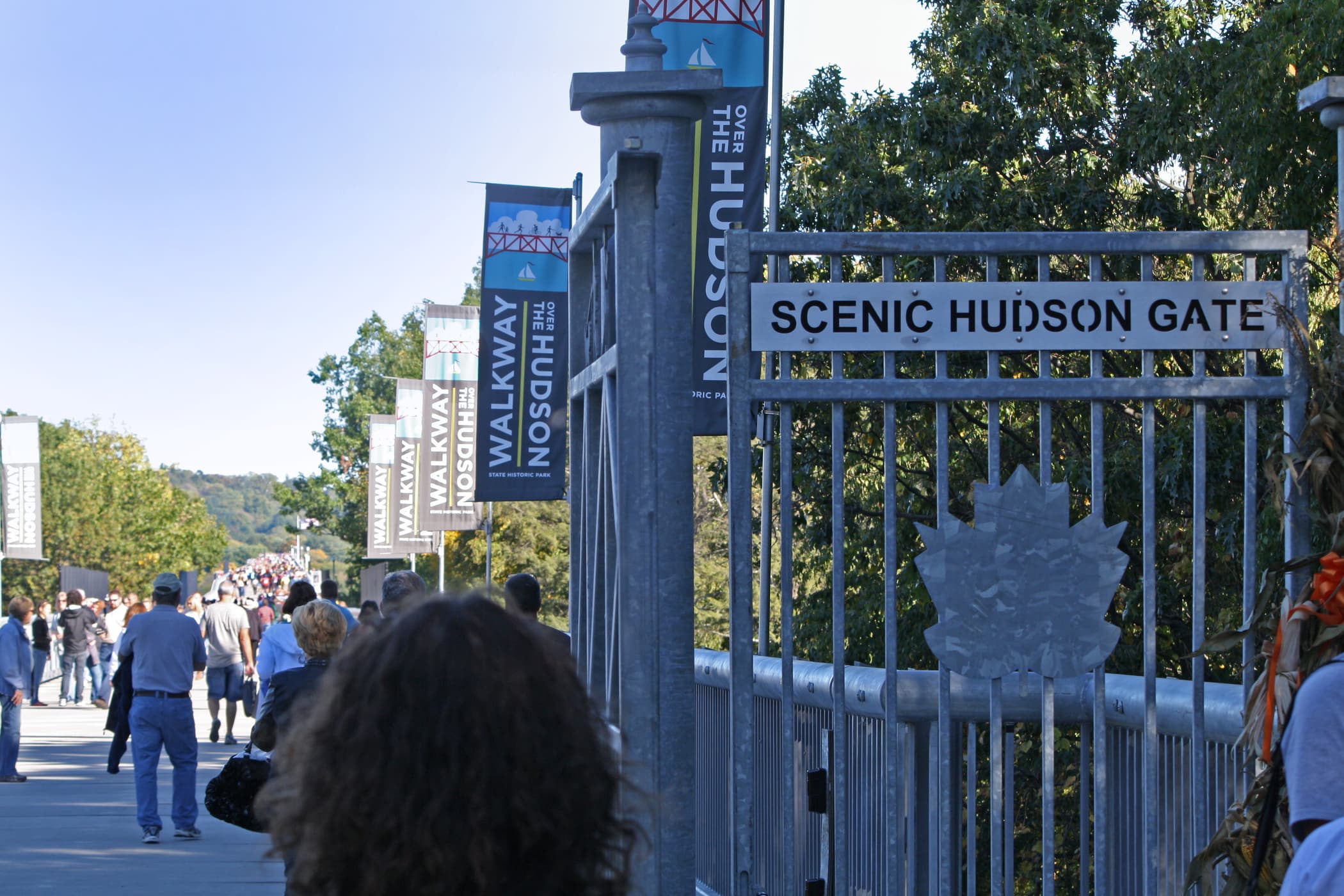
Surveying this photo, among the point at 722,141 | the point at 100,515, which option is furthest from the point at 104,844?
the point at 100,515

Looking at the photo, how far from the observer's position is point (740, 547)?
4.10 meters

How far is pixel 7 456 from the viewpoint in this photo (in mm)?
31406

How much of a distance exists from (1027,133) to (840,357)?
1281 cm

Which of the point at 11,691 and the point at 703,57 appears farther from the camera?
the point at 11,691

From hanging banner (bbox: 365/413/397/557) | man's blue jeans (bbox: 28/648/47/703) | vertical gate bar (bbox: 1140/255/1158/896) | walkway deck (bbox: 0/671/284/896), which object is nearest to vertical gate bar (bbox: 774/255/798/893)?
vertical gate bar (bbox: 1140/255/1158/896)

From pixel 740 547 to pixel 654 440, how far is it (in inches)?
25.2

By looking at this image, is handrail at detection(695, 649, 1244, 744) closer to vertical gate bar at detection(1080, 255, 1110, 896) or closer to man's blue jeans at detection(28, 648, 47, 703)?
vertical gate bar at detection(1080, 255, 1110, 896)

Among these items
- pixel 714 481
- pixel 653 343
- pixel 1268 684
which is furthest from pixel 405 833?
pixel 714 481

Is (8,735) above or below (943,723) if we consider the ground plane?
below

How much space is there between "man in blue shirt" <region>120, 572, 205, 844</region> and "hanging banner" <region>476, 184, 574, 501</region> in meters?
4.47

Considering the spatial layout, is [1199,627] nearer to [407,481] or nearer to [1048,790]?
[1048,790]

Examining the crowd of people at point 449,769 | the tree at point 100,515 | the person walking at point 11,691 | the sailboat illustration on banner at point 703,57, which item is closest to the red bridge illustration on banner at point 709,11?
the sailboat illustration on banner at point 703,57

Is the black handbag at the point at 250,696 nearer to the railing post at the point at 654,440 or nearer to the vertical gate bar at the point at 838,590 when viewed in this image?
the vertical gate bar at the point at 838,590

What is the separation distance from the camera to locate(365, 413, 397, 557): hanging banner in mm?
31156
